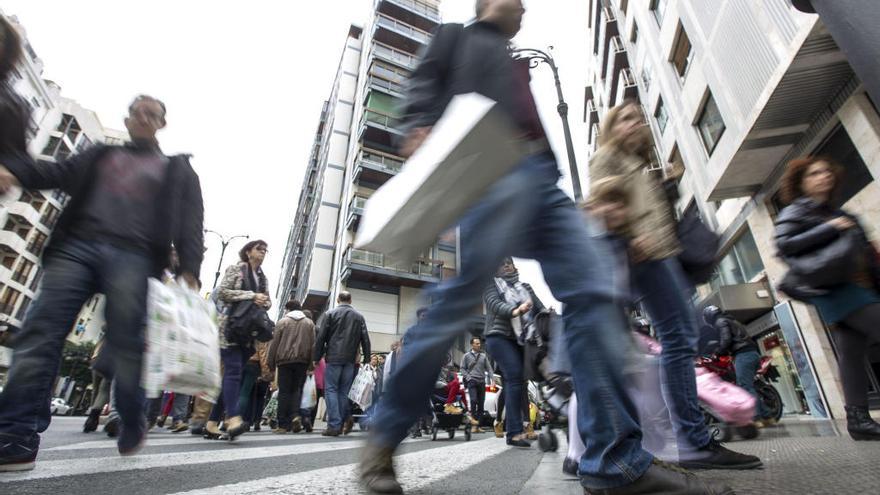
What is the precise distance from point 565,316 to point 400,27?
37.9 meters

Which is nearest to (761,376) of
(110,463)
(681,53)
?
(110,463)

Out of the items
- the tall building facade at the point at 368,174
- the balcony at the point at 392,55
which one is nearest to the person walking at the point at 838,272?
the tall building facade at the point at 368,174

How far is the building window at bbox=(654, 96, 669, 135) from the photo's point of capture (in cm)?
1675

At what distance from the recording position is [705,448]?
6.71 ft

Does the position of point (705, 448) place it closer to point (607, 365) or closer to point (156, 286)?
point (607, 365)

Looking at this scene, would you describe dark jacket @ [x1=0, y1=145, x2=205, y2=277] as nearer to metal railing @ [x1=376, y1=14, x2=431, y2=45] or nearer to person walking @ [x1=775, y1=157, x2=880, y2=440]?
person walking @ [x1=775, y1=157, x2=880, y2=440]

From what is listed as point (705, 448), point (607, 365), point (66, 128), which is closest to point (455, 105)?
point (607, 365)

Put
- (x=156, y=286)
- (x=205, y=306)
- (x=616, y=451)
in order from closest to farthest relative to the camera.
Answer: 1. (x=616, y=451)
2. (x=156, y=286)
3. (x=205, y=306)

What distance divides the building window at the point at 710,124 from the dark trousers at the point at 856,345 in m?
10.6

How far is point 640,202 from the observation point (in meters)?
2.30

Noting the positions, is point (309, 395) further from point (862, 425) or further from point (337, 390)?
point (862, 425)

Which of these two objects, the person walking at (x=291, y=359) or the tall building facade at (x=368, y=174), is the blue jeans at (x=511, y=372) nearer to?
the person walking at (x=291, y=359)

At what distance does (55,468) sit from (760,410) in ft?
25.0

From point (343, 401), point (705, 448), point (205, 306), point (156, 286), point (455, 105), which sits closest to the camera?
Answer: point (455, 105)
